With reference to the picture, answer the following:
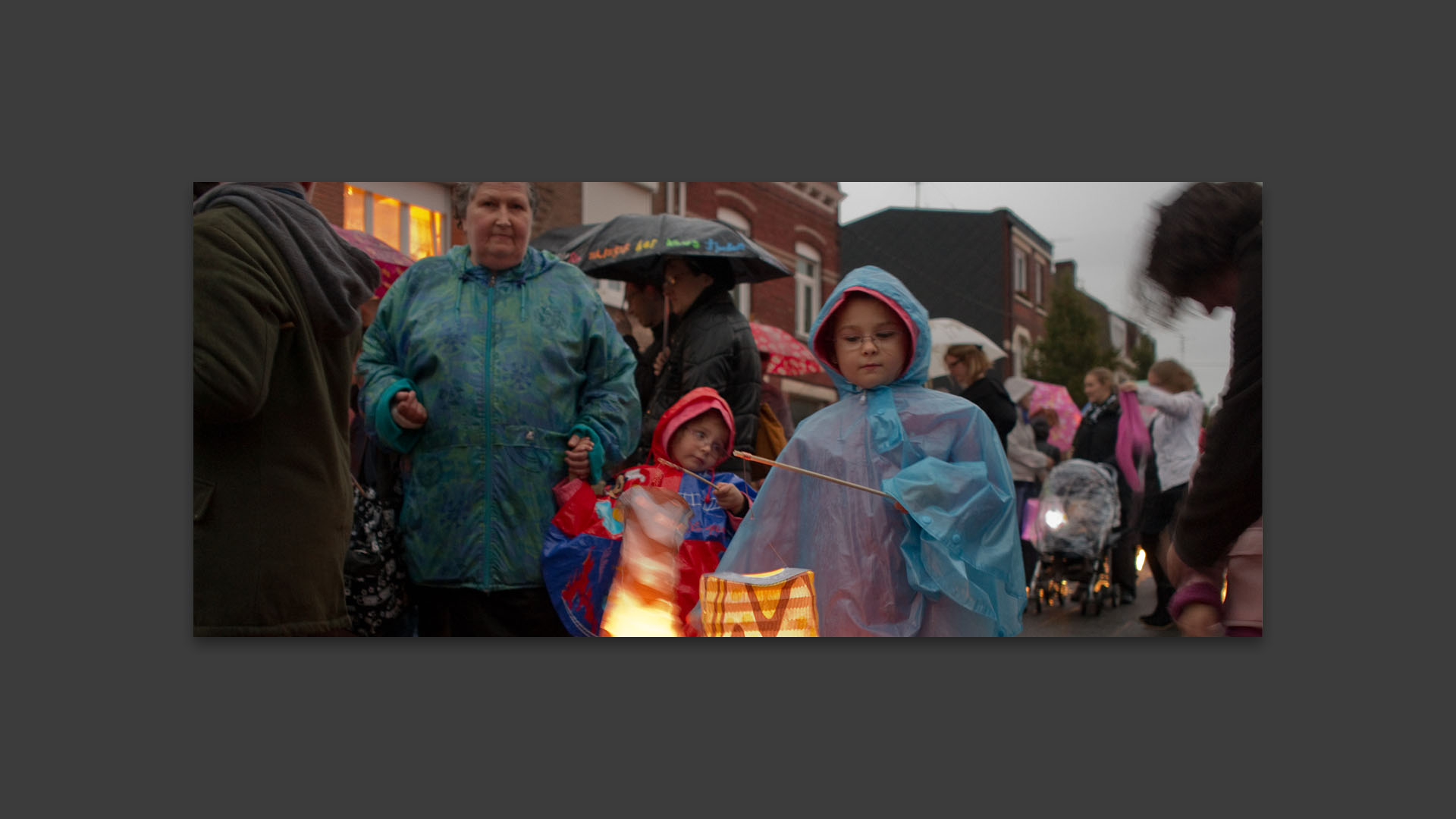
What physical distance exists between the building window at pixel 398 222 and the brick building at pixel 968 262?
4.19ft

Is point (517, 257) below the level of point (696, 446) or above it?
above

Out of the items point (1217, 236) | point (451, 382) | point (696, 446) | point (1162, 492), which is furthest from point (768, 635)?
point (1162, 492)

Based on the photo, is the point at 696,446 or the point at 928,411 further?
the point at 696,446

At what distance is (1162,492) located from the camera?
4926 millimetres

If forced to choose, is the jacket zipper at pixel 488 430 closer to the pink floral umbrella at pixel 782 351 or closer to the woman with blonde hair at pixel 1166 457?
the pink floral umbrella at pixel 782 351

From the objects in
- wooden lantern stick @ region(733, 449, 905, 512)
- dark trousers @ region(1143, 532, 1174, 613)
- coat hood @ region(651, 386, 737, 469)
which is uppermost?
coat hood @ region(651, 386, 737, 469)

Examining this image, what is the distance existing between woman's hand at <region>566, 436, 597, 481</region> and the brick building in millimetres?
943

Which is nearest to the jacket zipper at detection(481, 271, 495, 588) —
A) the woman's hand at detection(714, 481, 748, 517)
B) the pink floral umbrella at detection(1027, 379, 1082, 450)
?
the woman's hand at detection(714, 481, 748, 517)

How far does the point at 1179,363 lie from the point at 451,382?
2.26 m

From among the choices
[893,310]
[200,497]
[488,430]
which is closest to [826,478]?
[893,310]

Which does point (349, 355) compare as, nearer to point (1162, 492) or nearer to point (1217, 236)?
point (1217, 236)

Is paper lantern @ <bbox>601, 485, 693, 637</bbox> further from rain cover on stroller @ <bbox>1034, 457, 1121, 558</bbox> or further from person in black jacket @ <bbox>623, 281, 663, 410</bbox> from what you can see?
rain cover on stroller @ <bbox>1034, 457, 1121, 558</bbox>

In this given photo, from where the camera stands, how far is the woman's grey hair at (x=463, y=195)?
3625mm

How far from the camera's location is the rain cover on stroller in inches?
248
